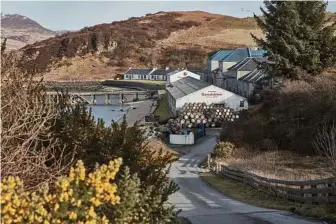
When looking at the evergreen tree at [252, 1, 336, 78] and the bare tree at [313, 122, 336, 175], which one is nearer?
the bare tree at [313, 122, 336, 175]

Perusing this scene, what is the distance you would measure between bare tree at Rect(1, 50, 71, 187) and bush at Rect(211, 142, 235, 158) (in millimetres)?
23289

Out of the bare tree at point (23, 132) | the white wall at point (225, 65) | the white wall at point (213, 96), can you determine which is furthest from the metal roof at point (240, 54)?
the bare tree at point (23, 132)

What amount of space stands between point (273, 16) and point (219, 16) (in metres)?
118

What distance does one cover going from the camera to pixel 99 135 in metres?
10.4

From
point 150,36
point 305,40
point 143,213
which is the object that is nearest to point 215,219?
point 143,213

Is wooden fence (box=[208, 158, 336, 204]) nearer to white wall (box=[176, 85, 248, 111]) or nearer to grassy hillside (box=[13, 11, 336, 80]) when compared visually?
white wall (box=[176, 85, 248, 111])

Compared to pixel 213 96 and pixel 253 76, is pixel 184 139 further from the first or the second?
pixel 253 76

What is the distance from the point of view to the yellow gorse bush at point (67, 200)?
5.67m

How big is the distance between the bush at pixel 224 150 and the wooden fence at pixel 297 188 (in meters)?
7.59

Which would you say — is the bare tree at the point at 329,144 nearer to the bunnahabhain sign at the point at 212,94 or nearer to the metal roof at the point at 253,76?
the metal roof at the point at 253,76

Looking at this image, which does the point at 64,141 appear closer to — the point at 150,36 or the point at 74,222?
the point at 74,222

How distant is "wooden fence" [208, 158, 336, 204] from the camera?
596 inches

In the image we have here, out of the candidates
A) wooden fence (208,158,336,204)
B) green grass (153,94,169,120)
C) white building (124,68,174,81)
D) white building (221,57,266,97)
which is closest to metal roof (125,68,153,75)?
white building (124,68,174,81)

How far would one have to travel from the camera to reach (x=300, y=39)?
34438 mm
